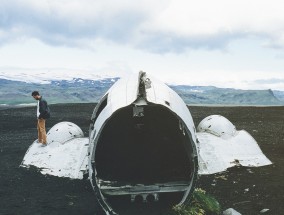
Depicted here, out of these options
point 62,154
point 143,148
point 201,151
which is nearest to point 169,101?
point 143,148

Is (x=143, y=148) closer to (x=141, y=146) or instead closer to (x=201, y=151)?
(x=141, y=146)

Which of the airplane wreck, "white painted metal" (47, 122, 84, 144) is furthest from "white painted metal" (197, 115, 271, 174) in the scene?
"white painted metal" (47, 122, 84, 144)

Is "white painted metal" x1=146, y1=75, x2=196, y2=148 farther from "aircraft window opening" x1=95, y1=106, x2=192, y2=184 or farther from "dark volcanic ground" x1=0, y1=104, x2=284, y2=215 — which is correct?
"dark volcanic ground" x1=0, y1=104, x2=284, y2=215

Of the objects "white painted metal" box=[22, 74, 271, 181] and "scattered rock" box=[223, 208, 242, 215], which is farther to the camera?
"white painted metal" box=[22, 74, 271, 181]

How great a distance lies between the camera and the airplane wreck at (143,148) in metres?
10.5

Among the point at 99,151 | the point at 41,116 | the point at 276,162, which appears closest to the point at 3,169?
the point at 41,116

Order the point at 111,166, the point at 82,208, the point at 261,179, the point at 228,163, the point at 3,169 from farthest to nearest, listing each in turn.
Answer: the point at 3,169, the point at 228,163, the point at 261,179, the point at 111,166, the point at 82,208

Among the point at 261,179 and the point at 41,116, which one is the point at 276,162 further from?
the point at 41,116

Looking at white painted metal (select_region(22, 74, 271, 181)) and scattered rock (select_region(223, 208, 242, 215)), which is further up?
white painted metal (select_region(22, 74, 271, 181))

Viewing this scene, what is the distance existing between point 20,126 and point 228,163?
2496cm

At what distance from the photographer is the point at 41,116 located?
1834cm

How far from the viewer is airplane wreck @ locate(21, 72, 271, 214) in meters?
10.5

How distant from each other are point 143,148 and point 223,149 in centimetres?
488

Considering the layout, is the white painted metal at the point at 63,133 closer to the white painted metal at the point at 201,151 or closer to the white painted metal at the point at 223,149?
the white painted metal at the point at 201,151
